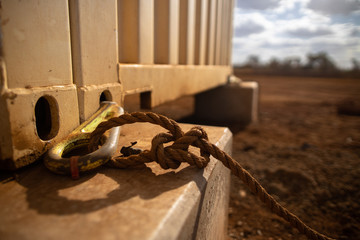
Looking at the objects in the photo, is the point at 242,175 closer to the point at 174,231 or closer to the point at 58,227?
the point at 174,231

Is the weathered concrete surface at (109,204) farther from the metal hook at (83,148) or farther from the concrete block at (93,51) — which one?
the concrete block at (93,51)

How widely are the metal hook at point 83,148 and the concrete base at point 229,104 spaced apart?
11.3ft

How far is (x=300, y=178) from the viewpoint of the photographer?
2.17 m

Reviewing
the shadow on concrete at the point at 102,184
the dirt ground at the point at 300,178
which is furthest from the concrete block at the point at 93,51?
the dirt ground at the point at 300,178

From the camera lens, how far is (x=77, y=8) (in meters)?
0.87

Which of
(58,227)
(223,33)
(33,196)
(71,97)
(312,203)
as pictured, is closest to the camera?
(58,227)

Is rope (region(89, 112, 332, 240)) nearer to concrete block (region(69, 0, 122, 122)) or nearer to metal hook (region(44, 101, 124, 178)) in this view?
metal hook (region(44, 101, 124, 178))

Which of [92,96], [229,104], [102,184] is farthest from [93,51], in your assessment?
[229,104]

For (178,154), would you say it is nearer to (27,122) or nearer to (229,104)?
(27,122)

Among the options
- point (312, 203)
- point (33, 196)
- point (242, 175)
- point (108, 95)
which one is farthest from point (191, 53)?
point (33, 196)

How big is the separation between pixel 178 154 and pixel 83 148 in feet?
1.32

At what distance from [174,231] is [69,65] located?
2.20ft

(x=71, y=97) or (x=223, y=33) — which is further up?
(x=223, y=33)

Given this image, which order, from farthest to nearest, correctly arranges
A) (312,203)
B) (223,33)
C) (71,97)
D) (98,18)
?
(223,33) → (312,203) → (98,18) → (71,97)
